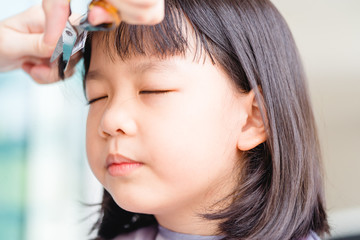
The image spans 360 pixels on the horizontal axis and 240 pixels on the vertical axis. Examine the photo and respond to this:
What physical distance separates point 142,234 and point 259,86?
15.1 inches

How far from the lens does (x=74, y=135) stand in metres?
1.76

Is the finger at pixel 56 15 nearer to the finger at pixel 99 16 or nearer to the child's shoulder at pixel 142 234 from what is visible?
the finger at pixel 99 16

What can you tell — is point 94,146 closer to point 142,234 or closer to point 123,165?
point 123,165

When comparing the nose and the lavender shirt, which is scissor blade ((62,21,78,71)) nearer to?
the nose

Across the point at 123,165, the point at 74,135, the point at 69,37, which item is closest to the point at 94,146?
the point at 123,165

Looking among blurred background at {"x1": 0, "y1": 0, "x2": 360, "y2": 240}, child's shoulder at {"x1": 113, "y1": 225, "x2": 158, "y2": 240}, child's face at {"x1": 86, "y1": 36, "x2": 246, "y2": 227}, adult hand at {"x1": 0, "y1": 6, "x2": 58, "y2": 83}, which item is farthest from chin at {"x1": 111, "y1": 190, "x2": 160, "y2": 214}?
blurred background at {"x1": 0, "y1": 0, "x2": 360, "y2": 240}

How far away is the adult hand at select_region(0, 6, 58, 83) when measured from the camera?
2.94 feet

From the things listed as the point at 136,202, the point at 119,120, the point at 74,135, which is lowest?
the point at 74,135

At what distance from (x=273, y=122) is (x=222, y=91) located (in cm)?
11

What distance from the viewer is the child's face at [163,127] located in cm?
70

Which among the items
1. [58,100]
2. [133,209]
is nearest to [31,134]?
[58,100]

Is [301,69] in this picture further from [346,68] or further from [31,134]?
[31,134]

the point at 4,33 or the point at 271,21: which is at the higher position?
the point at 271,21

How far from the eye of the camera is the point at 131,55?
0.72 m
